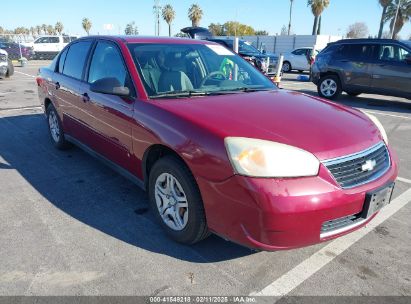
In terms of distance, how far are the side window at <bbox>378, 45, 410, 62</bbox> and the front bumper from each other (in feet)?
28.4

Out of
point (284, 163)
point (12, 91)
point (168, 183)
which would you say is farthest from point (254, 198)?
point (12, 91)

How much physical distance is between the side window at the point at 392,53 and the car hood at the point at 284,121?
7.62 meters

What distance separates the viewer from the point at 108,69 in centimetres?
367

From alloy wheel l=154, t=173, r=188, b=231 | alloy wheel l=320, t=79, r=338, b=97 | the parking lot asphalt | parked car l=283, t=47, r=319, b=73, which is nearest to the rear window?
alloy wheel l=320, t=79, r=338, b=97

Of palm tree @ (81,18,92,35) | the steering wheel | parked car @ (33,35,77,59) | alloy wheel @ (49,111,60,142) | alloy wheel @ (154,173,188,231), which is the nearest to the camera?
alloy wheel @ (154,173,188,231)

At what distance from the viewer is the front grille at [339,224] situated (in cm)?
236

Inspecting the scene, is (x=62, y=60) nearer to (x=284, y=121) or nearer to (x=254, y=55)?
(x=284, y=121)

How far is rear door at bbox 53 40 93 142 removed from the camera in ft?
13.9

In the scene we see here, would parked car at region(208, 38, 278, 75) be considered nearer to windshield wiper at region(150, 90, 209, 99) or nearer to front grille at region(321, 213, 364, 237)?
windshield wiper at region(150, 90, 209, 99)

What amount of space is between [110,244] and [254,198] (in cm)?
138

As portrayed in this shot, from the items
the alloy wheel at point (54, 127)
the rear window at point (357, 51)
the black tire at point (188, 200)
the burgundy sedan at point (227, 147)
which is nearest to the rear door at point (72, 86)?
A: the burgundy sedan at point (227, 147)

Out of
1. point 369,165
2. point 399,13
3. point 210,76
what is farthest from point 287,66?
point 399,13

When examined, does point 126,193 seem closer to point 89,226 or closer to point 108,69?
point 89,226

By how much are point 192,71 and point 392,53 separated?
27.2 feet
